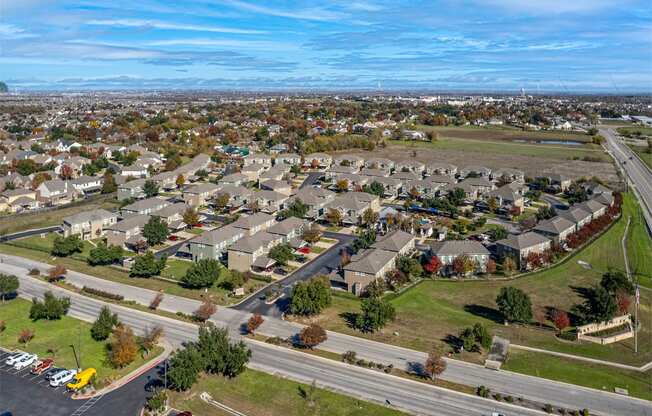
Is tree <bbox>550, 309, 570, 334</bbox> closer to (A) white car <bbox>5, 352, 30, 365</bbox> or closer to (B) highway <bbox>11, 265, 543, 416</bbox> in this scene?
(B) highway <bbox>11, 265, 543, 416</bbox>

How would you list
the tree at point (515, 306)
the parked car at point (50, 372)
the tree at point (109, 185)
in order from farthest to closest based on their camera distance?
the tree at point (109, 185) → the tree at point (515, 306) → the parked car at point (50, 372)

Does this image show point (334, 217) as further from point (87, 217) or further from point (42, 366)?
point (42, 366)

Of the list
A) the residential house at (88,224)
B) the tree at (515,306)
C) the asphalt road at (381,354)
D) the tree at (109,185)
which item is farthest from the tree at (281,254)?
the tree at (109,185)

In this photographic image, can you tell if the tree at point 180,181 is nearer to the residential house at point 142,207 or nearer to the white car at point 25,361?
the residential house at point 142,207

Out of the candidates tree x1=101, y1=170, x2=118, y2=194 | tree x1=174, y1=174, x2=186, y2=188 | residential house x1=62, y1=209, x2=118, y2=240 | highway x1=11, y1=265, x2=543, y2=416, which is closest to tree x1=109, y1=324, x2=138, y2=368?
highway x1=11, y1=265, x2=543, y2=416

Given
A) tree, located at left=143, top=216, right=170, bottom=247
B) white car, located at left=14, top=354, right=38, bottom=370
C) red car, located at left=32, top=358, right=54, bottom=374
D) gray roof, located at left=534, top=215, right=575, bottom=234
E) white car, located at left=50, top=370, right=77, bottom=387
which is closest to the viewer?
white car, located at left=50, top=370, right=77, bottom=387

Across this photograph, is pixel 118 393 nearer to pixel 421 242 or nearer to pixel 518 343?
pixel 518 343

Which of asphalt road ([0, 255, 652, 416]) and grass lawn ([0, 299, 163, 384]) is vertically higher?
asphalt road ([0, 255, 652, 416])

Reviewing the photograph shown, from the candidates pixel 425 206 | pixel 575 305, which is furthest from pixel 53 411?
pixel 425 206
